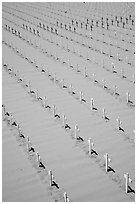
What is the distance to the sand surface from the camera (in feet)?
19.0

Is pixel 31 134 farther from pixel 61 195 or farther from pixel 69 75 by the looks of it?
pixel 69 75

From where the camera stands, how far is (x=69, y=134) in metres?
7.52

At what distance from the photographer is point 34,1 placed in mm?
30500

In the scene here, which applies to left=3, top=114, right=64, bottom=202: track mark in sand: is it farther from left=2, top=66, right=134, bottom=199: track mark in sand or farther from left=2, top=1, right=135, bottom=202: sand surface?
left=2, top=66, right=134, bottom=199: track mark in sand

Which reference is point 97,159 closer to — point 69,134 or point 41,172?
point 41,172

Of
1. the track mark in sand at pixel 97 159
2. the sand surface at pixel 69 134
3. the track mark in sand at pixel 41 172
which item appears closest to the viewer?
the track mark in sand at pixel 41 172

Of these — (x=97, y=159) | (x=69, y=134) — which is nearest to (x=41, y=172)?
(x=97, y=159)

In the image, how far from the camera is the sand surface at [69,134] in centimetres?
580

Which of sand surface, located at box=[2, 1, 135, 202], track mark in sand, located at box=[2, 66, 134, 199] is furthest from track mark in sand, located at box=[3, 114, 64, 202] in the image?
track mark in sand, located at box=[2, 66, 134, 199]

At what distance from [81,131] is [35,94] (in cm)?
266

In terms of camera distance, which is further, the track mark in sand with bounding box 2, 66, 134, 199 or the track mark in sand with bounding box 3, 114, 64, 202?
the track mark in sand with bounding box 2, 66, 134, 199

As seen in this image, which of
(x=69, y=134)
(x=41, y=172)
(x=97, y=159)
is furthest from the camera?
(x=69, y=134)

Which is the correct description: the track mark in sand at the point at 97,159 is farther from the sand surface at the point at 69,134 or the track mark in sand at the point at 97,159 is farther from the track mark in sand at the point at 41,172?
the track mark in sand at the point at 41,172

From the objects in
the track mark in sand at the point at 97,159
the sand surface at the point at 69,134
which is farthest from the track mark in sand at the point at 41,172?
the track mark in sand at the point at 97,159
